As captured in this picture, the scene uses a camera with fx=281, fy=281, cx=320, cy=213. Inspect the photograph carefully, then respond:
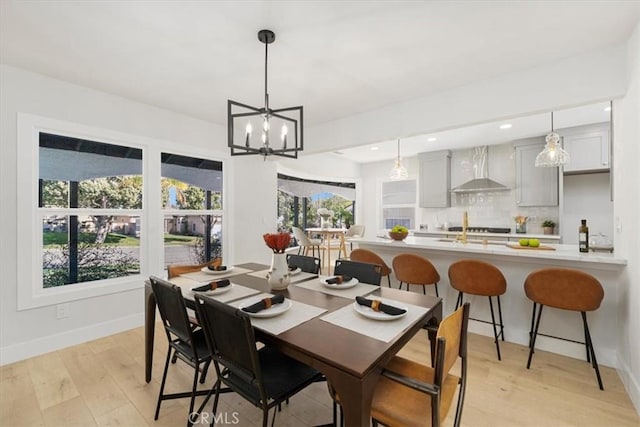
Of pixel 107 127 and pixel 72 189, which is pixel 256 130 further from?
pixel 72 189

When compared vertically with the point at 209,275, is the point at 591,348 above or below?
below

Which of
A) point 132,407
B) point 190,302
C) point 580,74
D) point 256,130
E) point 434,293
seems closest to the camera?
point 190,302

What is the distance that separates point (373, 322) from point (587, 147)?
16.1 ft

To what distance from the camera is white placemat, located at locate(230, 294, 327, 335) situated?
138 cm

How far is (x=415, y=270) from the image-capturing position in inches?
114

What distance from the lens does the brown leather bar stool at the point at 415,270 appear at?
2812mm

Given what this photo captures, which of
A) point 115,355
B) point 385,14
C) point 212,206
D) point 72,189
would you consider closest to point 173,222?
point 212,206

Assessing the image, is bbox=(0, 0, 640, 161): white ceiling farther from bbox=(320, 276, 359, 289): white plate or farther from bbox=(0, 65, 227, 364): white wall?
bbox=(320, 276, 359, 289): white plate

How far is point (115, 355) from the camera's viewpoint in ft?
8.36

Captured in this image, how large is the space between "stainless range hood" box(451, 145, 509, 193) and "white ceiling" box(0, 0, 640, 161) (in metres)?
3.10

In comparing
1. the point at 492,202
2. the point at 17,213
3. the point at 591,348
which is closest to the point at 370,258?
the point at 591,348

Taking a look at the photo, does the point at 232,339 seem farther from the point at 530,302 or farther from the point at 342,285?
the point at 530,302

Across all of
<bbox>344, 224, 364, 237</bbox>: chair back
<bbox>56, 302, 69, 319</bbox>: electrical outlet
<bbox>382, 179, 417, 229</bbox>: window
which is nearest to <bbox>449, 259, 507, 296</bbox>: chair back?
<bbox>344, 224, 364, 237</bbox>: chair back

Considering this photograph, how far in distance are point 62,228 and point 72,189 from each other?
40 centimetres
